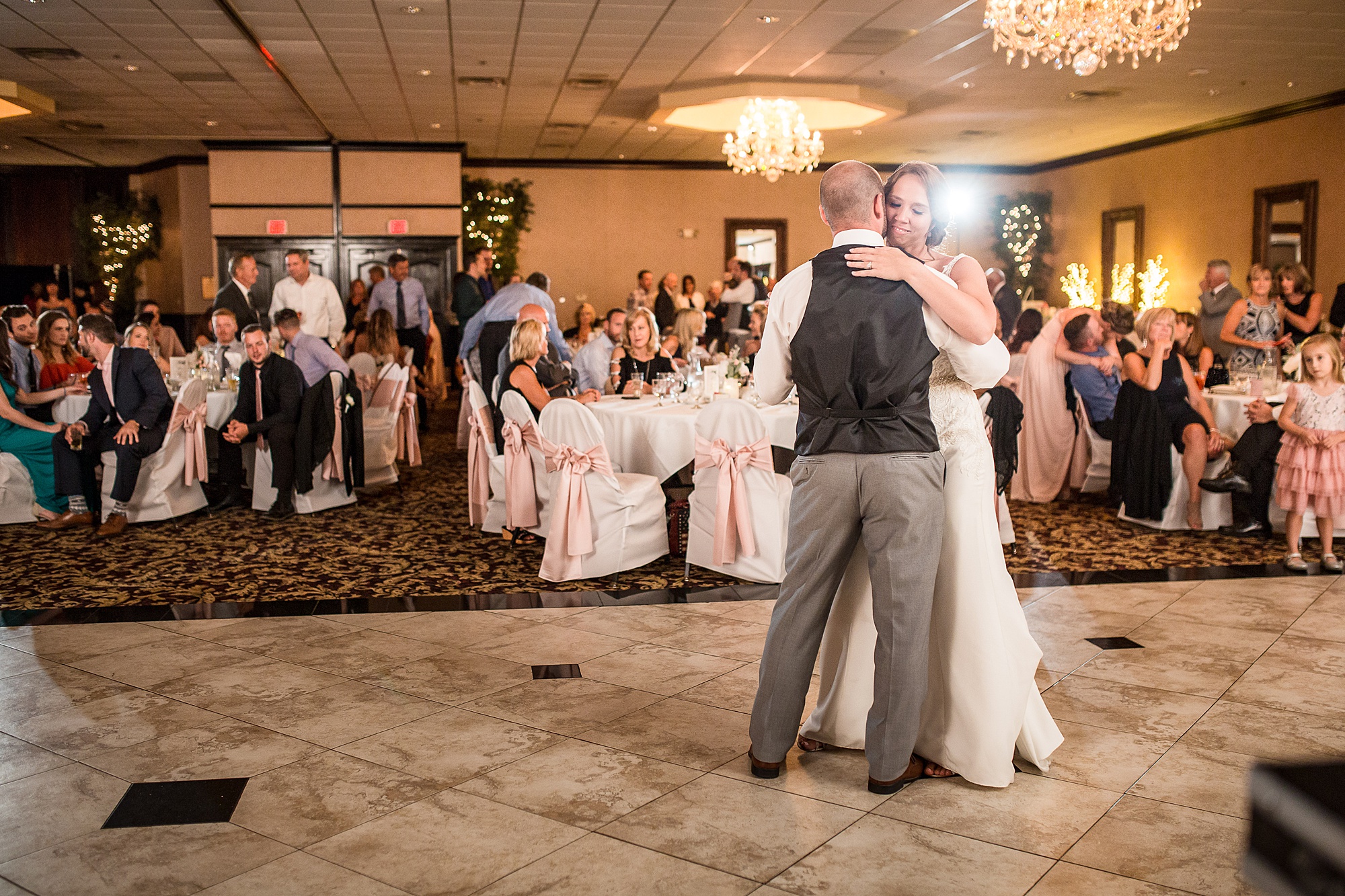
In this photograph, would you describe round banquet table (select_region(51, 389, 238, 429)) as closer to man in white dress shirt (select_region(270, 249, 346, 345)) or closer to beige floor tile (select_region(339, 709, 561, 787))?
man in white dress shirt (select_region(270, 249, 346, 345))

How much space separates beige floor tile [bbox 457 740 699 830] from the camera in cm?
277

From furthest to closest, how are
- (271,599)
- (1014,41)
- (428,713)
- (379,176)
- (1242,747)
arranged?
(379,176), (1014,41), (271,599), (428,713), (1242,747)

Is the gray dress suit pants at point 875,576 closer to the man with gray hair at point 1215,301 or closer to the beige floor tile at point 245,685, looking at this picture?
the beige floor tile at point 245,685

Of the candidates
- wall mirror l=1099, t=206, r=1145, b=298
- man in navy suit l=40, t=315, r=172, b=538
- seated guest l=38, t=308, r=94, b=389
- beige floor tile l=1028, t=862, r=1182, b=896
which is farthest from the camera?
wall mirror l=1099, t=206, r=1145, b=298

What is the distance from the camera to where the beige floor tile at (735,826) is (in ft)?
8.23

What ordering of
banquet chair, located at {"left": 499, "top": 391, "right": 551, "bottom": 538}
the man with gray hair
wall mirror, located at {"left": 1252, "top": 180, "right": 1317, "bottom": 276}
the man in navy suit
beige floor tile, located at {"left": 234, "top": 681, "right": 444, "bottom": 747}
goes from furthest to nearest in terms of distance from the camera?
wall mirror, located at {"left": 1252, "top": 180, "right": 1317, "bottom": 276} < the man with gray hair < the man in navy suit < banquet chair, located at {"left": 499, "top": 391, "right": 551, "bottom": 538} < beige floor tile, located at {"left": 234, "top": 681, "right": 444, "bottom": 747}

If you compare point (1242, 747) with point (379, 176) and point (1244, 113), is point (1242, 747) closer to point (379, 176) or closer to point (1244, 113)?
point (1244, 113)

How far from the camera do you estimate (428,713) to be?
3.47 metres

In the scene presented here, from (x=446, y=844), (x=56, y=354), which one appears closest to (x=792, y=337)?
(x=446, y=844)

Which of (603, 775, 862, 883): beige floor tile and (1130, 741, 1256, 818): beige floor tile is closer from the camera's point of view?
(603, 775, 862, 883): beige floor tile

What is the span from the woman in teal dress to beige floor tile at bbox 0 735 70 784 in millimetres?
4018

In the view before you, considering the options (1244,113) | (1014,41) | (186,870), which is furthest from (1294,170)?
(186,870)

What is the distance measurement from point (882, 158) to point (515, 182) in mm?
5596

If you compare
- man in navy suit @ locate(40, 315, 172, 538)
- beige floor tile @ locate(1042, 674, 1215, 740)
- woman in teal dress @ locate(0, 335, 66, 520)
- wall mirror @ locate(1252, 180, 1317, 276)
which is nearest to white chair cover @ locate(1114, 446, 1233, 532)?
beige floor tile @ locate(1042, 674, 1215, 740)
